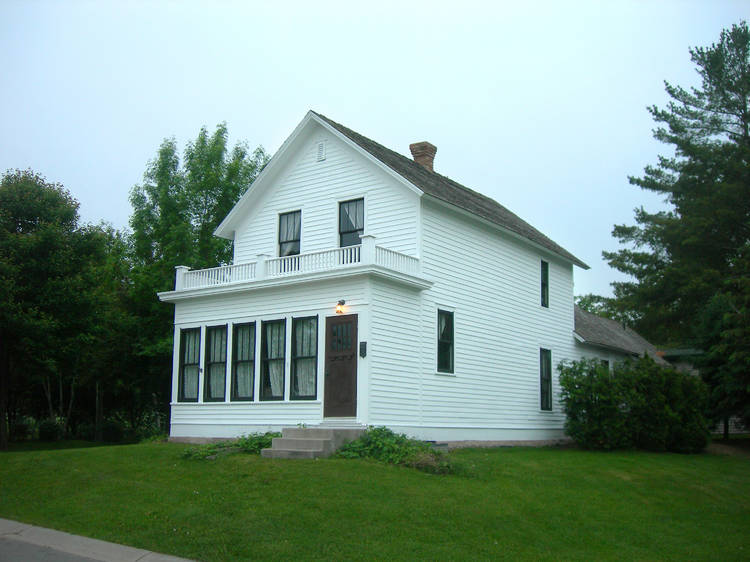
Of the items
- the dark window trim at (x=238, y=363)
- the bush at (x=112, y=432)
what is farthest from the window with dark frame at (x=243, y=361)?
the bush at (x=112, y=432)

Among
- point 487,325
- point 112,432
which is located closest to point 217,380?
point 487,325

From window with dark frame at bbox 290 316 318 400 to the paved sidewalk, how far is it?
8.83 metres

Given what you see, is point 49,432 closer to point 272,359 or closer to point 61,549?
point 272,359

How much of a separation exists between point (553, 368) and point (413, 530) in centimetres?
1658

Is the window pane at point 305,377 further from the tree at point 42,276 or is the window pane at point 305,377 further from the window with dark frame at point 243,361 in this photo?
the tree at point 42,276

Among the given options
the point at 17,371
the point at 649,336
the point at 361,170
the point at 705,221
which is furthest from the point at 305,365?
the point at 649,336

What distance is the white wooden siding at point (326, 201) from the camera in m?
20.4

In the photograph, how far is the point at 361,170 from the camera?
21312 mm

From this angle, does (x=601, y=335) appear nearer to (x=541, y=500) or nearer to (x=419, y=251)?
(x=419, y=251)

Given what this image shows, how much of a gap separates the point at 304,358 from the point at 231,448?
331 centimetres

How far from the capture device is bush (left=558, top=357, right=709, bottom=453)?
22766 millimetres

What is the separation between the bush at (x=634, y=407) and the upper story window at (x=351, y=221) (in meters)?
7.89

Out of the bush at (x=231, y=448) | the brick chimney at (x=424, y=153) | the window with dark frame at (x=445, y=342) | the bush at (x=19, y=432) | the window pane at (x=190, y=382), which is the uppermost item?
the brick chimney at (x=424, y=153)

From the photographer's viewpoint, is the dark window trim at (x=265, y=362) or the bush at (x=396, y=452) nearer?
the bush at (x=396, y=452)
